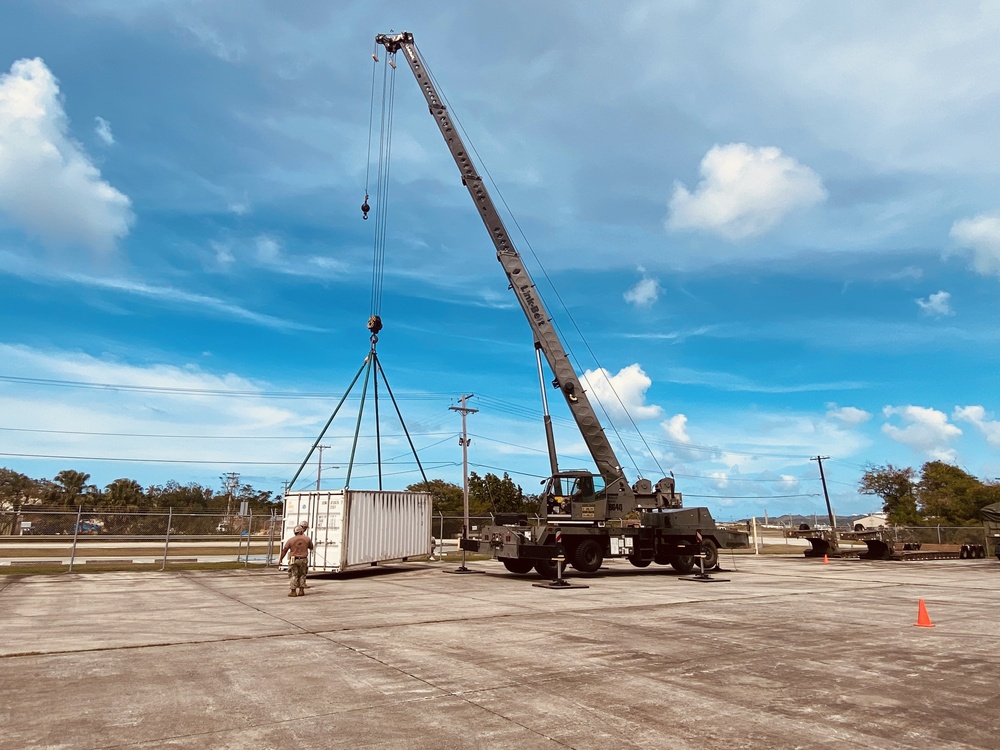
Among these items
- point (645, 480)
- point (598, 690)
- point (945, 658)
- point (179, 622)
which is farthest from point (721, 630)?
point (645, 480)

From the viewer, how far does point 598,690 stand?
6.42 meters

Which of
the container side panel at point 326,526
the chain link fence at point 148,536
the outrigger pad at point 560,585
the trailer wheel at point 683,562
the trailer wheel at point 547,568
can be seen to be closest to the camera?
the outrigger pad at point 560,585

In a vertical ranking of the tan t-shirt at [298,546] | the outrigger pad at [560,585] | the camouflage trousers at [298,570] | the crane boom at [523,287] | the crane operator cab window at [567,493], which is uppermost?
the crane boom at [523,287]

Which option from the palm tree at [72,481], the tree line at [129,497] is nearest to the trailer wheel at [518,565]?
the tree line at [129,497]

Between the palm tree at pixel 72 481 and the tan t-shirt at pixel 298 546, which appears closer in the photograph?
the tan t-shirt at pixel 298 546

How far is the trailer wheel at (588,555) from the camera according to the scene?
63.7ft

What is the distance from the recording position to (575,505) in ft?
62.7

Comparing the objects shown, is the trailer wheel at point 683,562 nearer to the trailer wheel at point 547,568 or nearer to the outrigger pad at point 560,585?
the trailer wheel at point 547,568

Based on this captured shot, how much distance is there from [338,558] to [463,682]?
12542 millimetres

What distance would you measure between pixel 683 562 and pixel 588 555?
13.2 ft

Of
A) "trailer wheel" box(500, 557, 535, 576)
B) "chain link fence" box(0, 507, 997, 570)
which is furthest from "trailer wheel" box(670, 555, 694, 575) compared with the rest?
"chain link fence" box(0, 507, 997, 570)

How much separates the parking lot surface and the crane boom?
23.3 ft

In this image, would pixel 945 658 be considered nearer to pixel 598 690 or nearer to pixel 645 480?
pixel 598 690

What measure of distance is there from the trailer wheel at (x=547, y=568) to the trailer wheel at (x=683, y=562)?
4654 mm
